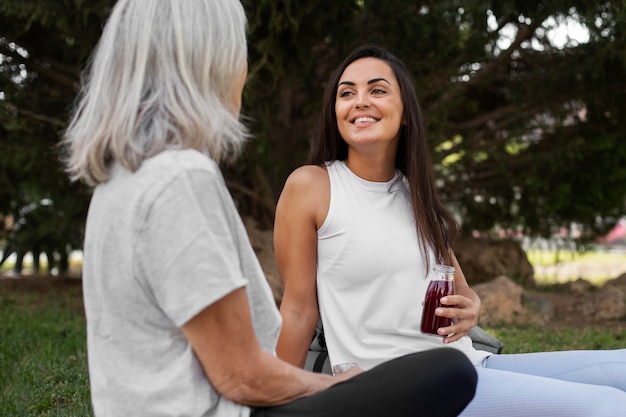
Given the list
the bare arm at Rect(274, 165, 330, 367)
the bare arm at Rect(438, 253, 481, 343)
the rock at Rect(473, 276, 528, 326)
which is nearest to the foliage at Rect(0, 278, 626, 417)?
the rock at Rect(473, 276, 528, 326)

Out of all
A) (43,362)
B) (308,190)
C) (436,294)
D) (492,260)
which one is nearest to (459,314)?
(436,294)

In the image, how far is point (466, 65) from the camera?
6.99m

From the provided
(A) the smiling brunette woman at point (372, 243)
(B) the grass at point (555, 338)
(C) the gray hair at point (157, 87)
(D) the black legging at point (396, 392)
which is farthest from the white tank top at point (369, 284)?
(B) the grass at point (555, 338)

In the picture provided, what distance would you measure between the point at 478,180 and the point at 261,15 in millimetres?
3994

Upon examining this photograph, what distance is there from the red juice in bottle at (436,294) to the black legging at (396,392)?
0.71m

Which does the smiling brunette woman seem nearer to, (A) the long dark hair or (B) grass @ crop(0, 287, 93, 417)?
(A) the long dark hair

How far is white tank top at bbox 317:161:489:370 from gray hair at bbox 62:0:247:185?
1003mm

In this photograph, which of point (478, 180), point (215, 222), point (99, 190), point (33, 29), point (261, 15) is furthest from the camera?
point (478, 180)

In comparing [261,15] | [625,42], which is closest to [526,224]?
[625,42]

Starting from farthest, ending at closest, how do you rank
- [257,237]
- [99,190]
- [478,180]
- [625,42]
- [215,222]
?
1. [478,180]
2. [257,237]
3. [625,42]
4. [99,190]
5. [215,222]

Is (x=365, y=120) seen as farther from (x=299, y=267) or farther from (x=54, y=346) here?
(x=54, y=346)

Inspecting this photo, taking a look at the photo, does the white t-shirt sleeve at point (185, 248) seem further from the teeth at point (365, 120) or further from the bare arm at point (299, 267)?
the teeth at point (365, 120)

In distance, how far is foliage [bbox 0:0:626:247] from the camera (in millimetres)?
5836

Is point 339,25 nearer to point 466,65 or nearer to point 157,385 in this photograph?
point 466,65
